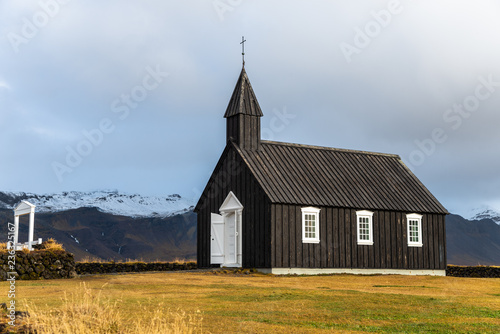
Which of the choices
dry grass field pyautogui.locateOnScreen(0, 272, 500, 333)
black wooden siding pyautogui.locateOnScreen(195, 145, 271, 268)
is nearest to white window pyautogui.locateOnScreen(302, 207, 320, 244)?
black wooden siding pyautogui.locateOnScreen(195, 145, 271, 268)

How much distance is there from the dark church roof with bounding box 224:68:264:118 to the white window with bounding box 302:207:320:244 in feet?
17.8

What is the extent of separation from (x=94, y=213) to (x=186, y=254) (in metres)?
18.6

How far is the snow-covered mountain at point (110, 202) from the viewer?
97.8m

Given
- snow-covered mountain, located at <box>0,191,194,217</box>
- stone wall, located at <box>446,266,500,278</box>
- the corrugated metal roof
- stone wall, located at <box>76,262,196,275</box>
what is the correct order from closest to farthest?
1. the corrugated metal roof
2. stone wall, located at <box>76,262,196,275</box>
3. stone wall, located at <box>446,266,500,278</box>
4. snow-covered mountain, located at <box>0,191,194,217</box>

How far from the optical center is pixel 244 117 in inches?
1133

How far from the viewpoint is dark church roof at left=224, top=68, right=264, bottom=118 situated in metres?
28.7

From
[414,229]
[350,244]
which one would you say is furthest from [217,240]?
[414,229]

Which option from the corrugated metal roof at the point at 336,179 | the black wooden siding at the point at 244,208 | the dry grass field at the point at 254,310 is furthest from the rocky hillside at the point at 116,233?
the dry grass field at the point at 254,310

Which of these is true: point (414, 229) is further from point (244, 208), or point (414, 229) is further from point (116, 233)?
point (116, 233)

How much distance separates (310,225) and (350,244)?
243cm

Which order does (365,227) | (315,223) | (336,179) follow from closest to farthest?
1. (315,223)
2. (365,227)
3. (336,179)

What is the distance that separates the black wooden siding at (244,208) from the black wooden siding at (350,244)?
688 millimetres

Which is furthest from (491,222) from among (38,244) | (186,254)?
(38,244)

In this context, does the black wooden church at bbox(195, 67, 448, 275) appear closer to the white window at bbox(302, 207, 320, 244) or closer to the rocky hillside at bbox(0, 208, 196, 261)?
the white window at bbox(302, 207, 320, 244)
